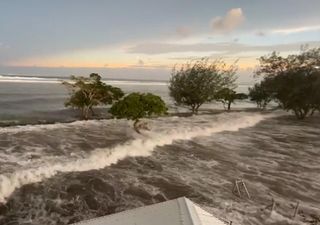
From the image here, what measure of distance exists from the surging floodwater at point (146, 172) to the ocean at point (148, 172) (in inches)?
2.1

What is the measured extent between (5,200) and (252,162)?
1744 cm

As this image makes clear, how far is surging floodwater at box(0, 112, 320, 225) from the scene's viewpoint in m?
16.8

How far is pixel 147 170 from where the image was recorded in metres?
23.6

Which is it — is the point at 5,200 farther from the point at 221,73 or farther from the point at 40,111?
the point at 221,73

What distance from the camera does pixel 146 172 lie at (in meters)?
23.1

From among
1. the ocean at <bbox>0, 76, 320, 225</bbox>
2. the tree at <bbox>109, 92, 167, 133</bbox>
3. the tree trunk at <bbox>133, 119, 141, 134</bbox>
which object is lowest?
the ocean at <bbox>0, 76, 320, 225</bbox>

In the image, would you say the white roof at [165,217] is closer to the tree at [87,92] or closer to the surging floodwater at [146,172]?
the surging floodwater at [146,172]

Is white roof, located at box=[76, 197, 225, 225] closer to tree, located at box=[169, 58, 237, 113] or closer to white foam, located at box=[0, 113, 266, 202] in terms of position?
white foam, located at box=[0, 113, 266, 202]

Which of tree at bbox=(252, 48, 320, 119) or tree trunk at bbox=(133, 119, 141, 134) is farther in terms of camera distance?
tree at bbox=(252, 48, 320, 119)

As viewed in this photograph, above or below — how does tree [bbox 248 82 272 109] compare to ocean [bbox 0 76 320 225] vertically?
above

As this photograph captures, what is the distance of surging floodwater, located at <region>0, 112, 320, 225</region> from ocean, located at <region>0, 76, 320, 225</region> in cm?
5

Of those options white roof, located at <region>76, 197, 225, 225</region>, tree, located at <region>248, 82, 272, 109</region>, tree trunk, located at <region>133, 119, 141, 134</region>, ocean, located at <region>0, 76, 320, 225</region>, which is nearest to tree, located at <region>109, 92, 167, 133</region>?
tree trunk, located at <region>133, 119, 141, 134</region>

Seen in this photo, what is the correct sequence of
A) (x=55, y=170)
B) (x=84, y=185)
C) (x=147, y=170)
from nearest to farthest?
1. (x=84, y=185)
2. (x=55, y=170)
3. (x=147, y=170)

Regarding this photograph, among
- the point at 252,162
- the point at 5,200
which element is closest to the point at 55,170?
the point at 5,200
